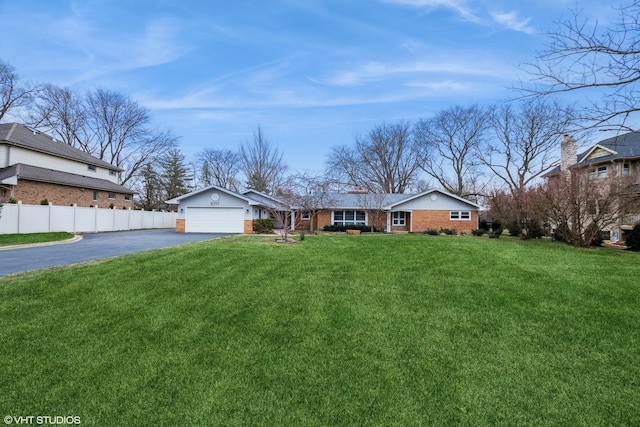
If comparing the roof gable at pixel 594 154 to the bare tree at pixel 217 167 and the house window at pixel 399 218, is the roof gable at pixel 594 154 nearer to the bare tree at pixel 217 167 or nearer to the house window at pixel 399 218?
the house window at pixel 399 218

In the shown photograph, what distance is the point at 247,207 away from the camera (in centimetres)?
2297

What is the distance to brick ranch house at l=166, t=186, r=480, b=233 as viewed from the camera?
75.6 feet

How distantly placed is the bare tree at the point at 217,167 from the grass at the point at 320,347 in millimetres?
37085

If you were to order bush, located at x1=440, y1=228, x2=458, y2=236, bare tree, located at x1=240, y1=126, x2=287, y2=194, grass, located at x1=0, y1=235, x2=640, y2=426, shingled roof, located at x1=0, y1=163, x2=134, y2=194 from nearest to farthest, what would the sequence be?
grass, located at x1=0, y1=235, x2=640, y2=426
shingled roof, located at x1=0, y1=163, x2=134, y2=194
bush, located at x1=440, y1=228, x2=458, y2=236
bare tree, located at x1=240, y1=126, x2=287, y2=194

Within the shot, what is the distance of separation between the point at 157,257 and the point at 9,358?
4.88 m

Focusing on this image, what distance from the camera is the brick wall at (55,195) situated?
2133cm

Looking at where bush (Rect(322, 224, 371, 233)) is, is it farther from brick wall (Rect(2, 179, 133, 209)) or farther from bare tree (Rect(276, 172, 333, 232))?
brick wall (Rect(2, 179, 133, 209))

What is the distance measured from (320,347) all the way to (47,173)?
1111 inches

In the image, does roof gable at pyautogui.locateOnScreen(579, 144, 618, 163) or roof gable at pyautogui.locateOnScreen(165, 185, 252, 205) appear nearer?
roof gable at pyautogui.locateOnScreen(165, 185, 252, 205)

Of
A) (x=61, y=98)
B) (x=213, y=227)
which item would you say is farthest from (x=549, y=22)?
(x=61, y=98)

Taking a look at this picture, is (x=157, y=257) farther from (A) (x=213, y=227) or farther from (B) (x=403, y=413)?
(A) (x=213, y=227)

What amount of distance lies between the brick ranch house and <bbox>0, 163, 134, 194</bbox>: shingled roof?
872 centimetres

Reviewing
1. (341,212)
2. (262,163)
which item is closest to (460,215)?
(341,212)

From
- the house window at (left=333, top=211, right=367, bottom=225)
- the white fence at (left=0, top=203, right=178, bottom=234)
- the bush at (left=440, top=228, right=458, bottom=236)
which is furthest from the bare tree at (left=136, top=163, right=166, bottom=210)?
the bush at (left=440, top=228, right=458, bottom=236)
